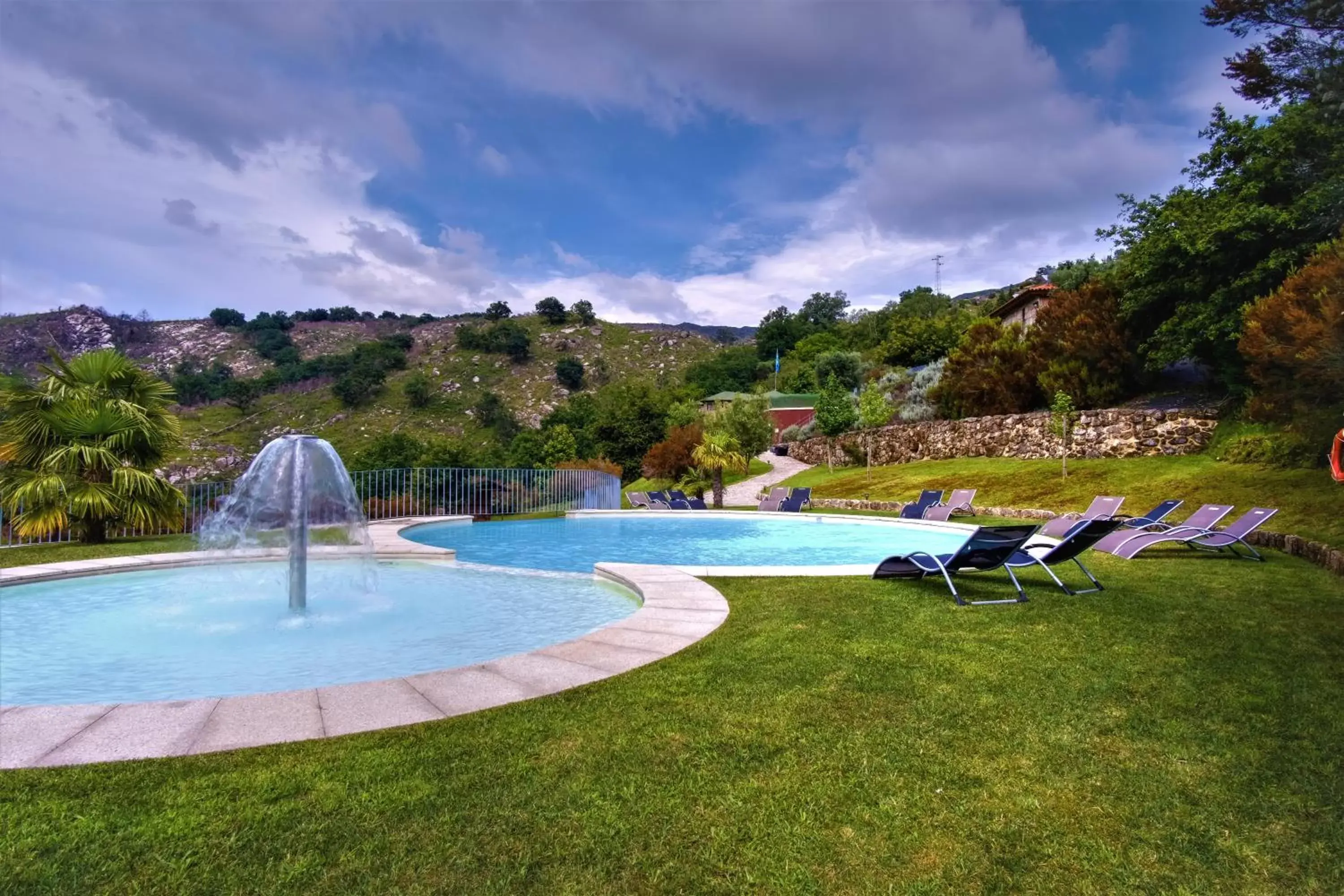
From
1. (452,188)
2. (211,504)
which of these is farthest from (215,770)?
(452,188)

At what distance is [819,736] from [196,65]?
16779mm

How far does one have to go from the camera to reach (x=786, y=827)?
2.44 metres

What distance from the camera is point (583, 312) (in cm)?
9944

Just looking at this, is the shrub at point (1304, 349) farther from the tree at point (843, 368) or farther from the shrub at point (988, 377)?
the tree at point (843, 368)

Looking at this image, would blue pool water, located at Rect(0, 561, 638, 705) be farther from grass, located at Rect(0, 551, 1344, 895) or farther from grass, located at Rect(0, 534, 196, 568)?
grass, located at Rect(0, 551, 1344, 895)

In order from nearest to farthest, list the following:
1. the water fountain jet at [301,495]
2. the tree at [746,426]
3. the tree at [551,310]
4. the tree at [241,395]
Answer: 1. the water fountain jet at [301,495]
2. the tree at [746,426]
3. the tree at [241,395]
4. the tree at [551,310]

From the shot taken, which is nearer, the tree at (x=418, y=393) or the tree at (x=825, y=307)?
the tree at (x=418, y=393)

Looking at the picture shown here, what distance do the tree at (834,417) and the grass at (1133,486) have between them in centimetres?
571

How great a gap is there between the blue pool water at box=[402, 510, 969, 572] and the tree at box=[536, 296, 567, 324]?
81.6 metres

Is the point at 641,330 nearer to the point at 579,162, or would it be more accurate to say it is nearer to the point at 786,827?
the point at 579,162

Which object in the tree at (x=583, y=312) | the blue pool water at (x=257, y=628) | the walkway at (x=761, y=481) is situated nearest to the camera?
the blue pool water at (x=257, y=628)

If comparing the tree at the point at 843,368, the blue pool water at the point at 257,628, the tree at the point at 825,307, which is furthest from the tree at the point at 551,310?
Answer: the blue pool water at the point at 257,628

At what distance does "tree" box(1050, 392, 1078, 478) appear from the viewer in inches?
819

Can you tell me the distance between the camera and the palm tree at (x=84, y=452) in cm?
1064
